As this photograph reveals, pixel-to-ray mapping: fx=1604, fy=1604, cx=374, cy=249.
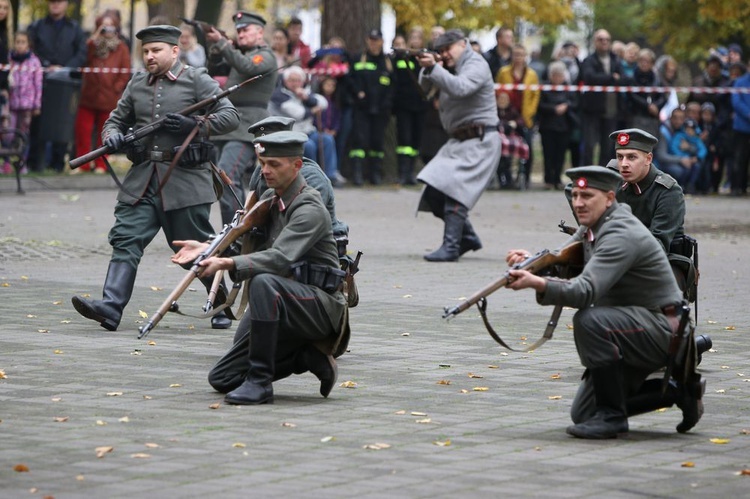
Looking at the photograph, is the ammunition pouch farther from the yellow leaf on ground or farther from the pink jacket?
the pink jacket

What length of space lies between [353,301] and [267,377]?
133 centimetres

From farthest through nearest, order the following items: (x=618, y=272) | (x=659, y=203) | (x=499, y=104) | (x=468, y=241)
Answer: (x=499, y=104) → (x=468, y=241) → (x=659, y=203) → (x=618, y=272)

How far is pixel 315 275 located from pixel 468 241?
6.87 m

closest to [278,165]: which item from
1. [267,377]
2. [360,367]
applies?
[267,377]

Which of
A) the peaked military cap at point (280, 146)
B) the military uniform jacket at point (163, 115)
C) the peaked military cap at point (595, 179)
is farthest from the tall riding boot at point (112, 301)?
the peaked military cap at point (595, 179)

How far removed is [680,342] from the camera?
667 centimetres

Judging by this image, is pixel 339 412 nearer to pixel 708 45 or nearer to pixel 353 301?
pixel 353 301

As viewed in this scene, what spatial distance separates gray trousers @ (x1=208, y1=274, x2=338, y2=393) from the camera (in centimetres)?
717

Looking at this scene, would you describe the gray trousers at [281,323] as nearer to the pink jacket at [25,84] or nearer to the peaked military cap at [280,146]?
the peaked military cap at [280,146]

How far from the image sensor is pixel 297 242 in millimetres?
7227

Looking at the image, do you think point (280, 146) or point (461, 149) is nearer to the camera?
point (280, 146)

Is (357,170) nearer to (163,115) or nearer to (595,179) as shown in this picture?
(163,115)

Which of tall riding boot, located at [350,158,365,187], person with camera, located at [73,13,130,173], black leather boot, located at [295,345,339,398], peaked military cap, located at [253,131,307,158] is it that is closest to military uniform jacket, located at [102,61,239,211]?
peaked military cap, located at [253,131,307,158]

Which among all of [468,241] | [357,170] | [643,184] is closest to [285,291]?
[643,184]
